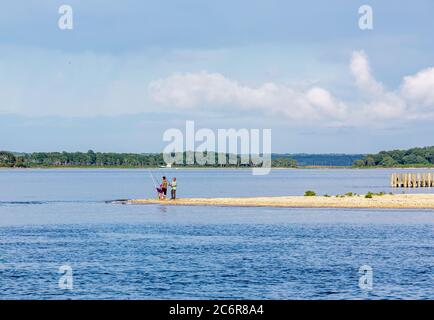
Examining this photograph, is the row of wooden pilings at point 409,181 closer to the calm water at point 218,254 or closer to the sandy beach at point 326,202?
the sandy beach at point 326,202

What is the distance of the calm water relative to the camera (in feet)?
114

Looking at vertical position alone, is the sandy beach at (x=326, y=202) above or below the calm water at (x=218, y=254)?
above

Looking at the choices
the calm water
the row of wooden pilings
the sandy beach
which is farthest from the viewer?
the row of wooden pilings

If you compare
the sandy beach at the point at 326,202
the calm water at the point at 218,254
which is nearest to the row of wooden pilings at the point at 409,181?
the sandy beach at the point at 326,202

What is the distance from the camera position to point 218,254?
46.0 meters

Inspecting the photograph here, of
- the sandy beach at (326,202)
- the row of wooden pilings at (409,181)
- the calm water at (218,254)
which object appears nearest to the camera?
the calm water at (218,254)

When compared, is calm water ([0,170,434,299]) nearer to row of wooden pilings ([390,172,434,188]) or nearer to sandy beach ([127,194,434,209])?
sandy beach ([127,194,434,209])

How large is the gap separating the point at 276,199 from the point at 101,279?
49.9 meters

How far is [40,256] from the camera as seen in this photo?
45.3m

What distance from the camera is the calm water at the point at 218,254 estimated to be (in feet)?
114

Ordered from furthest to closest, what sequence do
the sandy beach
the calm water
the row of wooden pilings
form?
the row of wooden pilings
the sandy beach
the calm water

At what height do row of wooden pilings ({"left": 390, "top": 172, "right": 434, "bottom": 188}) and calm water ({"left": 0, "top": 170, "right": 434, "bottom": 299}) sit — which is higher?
row of wooden pilings ({"left": 390, "top": 172, "right": 434, "bottom": 188})

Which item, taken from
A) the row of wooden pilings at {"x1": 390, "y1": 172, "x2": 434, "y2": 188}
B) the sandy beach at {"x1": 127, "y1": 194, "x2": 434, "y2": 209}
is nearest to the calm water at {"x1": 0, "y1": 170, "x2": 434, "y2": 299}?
the sandy beach at {"x1": 127, "y1": 194, "x2": 434, "y2": 209}
